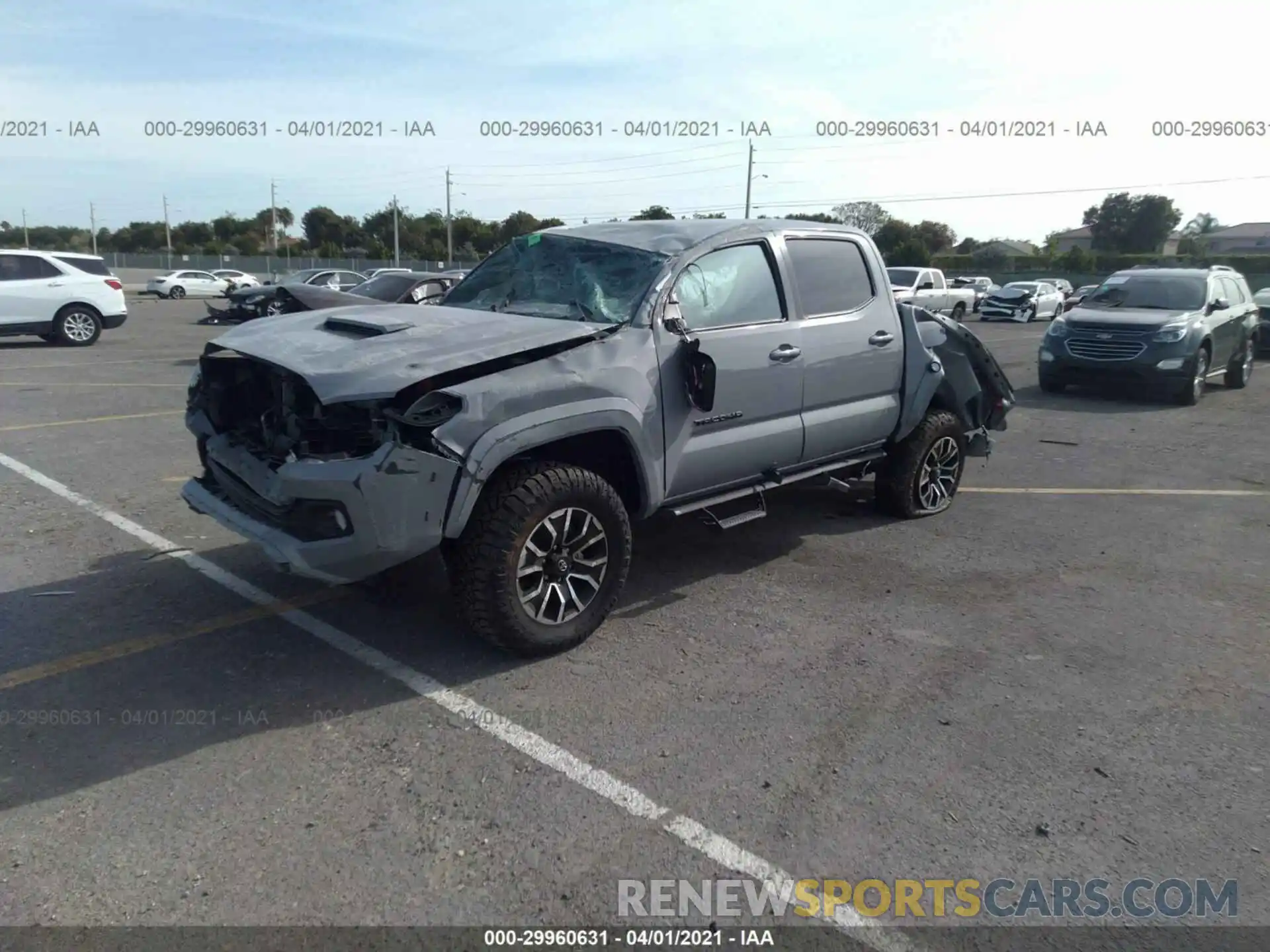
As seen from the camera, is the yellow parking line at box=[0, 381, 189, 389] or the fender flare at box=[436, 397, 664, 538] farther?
the yellow parking line at box=[0, 381, 189, 389]

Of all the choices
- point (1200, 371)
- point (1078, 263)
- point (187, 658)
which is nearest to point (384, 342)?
point (187, 658)

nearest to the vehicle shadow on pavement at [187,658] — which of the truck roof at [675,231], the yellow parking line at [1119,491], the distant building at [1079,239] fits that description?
the truck roof at [675,231]

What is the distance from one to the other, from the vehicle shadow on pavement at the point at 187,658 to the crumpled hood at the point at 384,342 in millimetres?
1287

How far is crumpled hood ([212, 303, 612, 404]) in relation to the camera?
12.5 feet

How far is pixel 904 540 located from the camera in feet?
20.6

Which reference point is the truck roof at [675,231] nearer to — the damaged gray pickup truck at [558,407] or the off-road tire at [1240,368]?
the damaged gray pickup truck at [558,407]

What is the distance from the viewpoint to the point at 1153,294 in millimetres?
13375

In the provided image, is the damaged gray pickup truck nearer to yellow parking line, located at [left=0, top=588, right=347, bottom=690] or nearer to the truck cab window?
the truck cab window

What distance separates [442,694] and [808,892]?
180 centimetres

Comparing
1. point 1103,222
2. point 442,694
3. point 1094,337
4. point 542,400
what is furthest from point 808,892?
point 1103,222

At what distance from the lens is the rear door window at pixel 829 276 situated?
217 inches

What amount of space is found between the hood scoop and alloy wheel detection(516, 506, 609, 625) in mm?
1198

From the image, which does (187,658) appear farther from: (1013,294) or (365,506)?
(1013,294)

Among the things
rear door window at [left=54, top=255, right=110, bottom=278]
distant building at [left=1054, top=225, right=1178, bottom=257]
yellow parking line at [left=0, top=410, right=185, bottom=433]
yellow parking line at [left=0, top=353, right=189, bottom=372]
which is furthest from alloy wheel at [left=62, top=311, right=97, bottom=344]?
distant building at [left=1054, top=225, right=1178, bottom=257]
